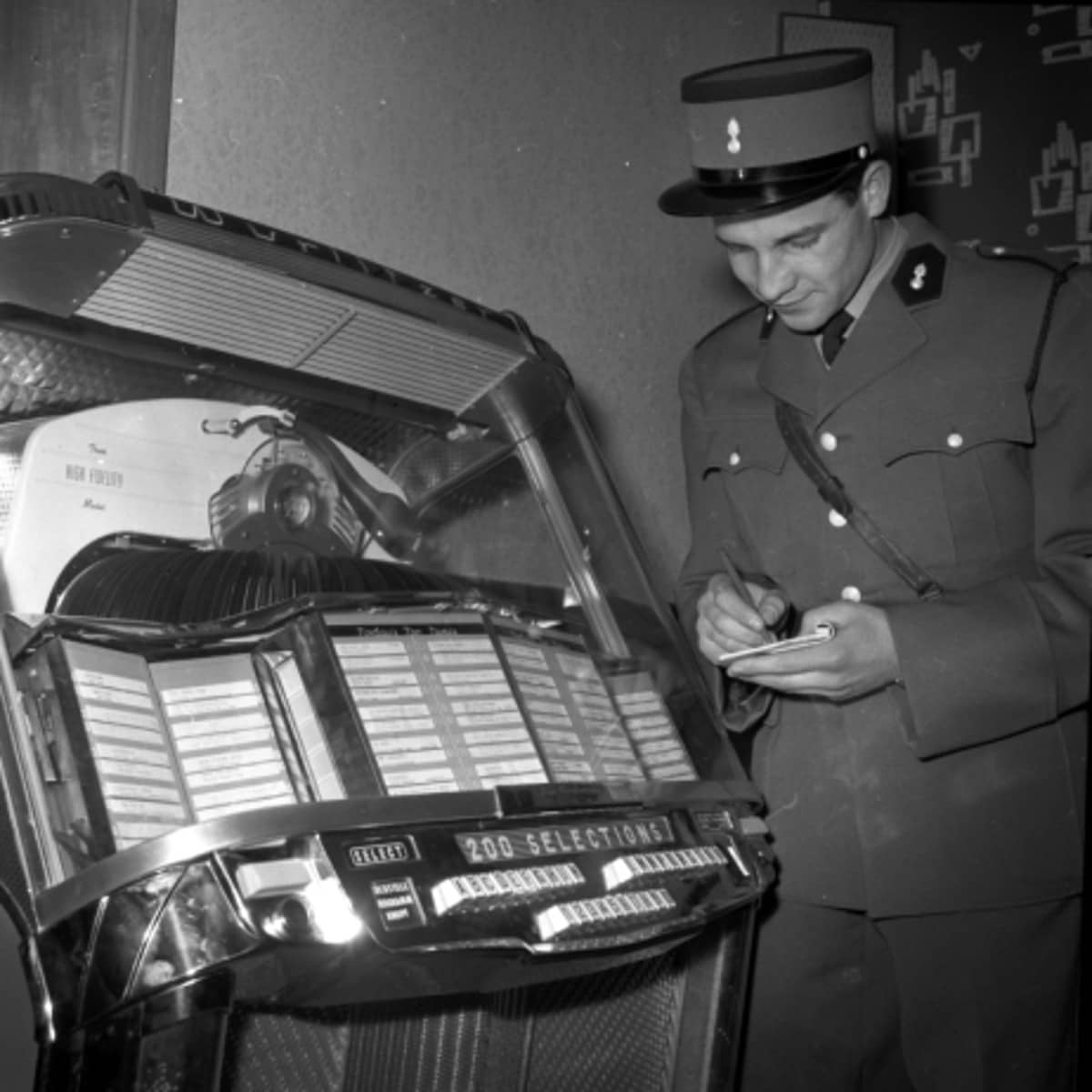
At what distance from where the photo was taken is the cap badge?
1.89m

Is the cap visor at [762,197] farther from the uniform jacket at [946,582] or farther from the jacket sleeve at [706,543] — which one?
the jacket sleeve at [706,543]

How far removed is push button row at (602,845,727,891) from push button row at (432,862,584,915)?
0.12 ft

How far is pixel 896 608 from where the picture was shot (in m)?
1.76

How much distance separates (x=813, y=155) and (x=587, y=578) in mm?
572

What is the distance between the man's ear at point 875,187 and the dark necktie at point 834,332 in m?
0.13

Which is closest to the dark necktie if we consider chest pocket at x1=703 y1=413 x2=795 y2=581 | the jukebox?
chest pocket at x1=703 y1=413 x2=795 y2=581

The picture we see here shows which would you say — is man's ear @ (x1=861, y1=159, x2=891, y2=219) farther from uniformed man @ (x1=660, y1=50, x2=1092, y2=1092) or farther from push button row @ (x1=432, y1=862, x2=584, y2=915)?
push button row @ (x1=432, y1=862, x2=584, y2=915)

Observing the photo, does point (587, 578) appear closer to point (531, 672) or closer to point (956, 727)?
point (531, 672)

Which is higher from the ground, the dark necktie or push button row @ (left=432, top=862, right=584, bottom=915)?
the dark necktie

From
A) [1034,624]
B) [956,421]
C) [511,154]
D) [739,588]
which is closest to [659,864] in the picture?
[739,588]

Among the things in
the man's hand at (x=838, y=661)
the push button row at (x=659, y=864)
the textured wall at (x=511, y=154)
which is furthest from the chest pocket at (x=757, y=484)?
the textured wall at (x=511, y=154)

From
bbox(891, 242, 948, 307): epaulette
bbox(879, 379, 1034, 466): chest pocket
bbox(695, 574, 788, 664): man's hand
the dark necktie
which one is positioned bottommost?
bbox(695, 574, 788, 664): man's hand

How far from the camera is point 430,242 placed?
2488 millimetres

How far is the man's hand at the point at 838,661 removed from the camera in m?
1.71
